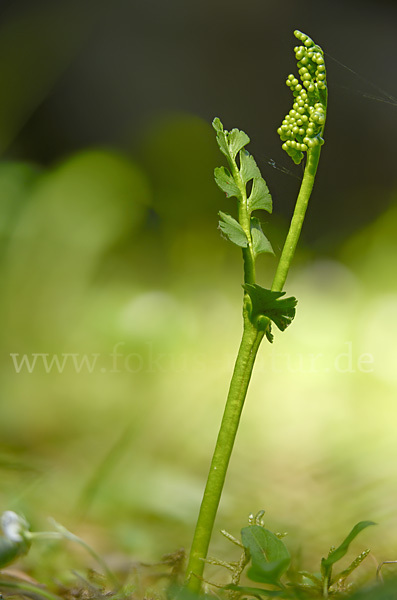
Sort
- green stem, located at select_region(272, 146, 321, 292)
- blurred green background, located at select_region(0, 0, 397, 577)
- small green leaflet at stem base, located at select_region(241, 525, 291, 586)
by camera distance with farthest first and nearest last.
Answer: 1. blurred green background, located at select_region(0, 0, 397, 577)
2. green stem, located at select_region(272, 146, 321, 292)
3. small green leaflet at stem base, located at select_region(241, 525, 291, 586)

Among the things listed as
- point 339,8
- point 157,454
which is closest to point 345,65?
point 339,8

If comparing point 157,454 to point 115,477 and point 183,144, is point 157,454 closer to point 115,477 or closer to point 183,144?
point 115,477

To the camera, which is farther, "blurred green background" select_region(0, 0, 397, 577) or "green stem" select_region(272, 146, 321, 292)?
"blurred green background" select_region(0, 0, 397, 577)

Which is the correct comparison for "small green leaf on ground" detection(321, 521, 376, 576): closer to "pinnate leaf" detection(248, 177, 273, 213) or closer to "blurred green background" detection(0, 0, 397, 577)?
"blurred green background" detection(0, 0, 397, 577)

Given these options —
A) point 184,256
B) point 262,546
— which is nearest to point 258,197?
point 184,256

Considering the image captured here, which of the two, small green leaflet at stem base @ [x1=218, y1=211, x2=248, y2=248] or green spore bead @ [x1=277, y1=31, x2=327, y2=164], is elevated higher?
green spore bead @ [x1=277, y1=31, x2=327, y2=164]

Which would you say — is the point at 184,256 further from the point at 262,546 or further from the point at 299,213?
the point at 262,546

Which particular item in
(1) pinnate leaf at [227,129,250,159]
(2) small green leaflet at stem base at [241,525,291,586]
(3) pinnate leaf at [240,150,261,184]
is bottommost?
(2) small green leaflet at stem base at [241,525,291,586]

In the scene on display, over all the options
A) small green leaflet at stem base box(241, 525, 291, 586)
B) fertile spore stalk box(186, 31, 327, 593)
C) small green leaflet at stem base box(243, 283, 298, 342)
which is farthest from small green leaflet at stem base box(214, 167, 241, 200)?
small green leaflet at stem base box(241, 525, 291, 586)

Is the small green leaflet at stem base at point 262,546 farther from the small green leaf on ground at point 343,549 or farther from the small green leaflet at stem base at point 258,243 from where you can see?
the small green leaflet at stem base at point 258,243

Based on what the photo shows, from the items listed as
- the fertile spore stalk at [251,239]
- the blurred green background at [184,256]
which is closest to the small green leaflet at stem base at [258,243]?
the fertile spore stalk at [251,239]
